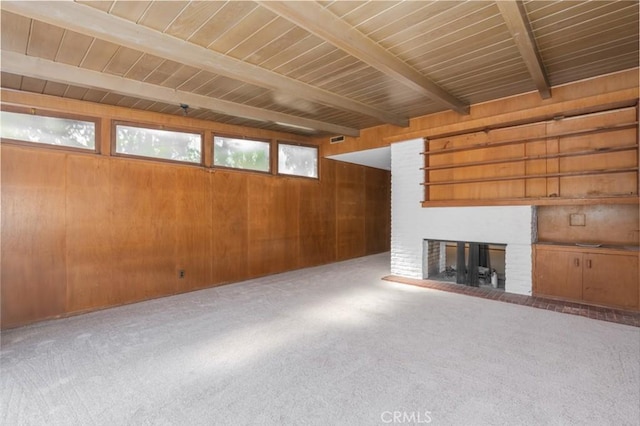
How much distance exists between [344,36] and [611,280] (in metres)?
4.08

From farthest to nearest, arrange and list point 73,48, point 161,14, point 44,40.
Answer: point 73,48 < point 44,40 < point 161,14

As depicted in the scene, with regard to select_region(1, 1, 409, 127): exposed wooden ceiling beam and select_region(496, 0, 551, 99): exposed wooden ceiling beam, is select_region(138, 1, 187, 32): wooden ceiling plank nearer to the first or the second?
select_region(1, 1, 409, 127): exposed wooden ceiling beam

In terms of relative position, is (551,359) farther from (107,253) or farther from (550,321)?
(107,253)

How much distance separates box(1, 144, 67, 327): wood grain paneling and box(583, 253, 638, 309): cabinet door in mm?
6327

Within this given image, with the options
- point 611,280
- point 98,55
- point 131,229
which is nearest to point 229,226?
point 131,229

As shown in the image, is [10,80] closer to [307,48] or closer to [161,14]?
[161,14]

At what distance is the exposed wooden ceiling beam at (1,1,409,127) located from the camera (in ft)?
6.82

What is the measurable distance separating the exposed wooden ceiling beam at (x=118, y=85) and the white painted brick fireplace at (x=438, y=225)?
2.11 metres

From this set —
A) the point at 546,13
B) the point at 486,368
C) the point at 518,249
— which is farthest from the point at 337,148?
the point at 486,368

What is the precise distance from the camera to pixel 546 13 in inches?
93.7

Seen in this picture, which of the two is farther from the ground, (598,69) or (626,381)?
(598,69)

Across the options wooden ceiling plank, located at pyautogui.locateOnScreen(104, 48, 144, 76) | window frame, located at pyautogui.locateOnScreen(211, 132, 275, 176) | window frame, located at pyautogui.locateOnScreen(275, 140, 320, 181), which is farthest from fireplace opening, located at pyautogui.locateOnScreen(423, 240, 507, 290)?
wooden ceiling plank, located at pyautogui.locateOnScreen(104, 48, 144, 76)

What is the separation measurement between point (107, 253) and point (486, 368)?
4347mm

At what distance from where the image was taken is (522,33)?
8.17 feet
